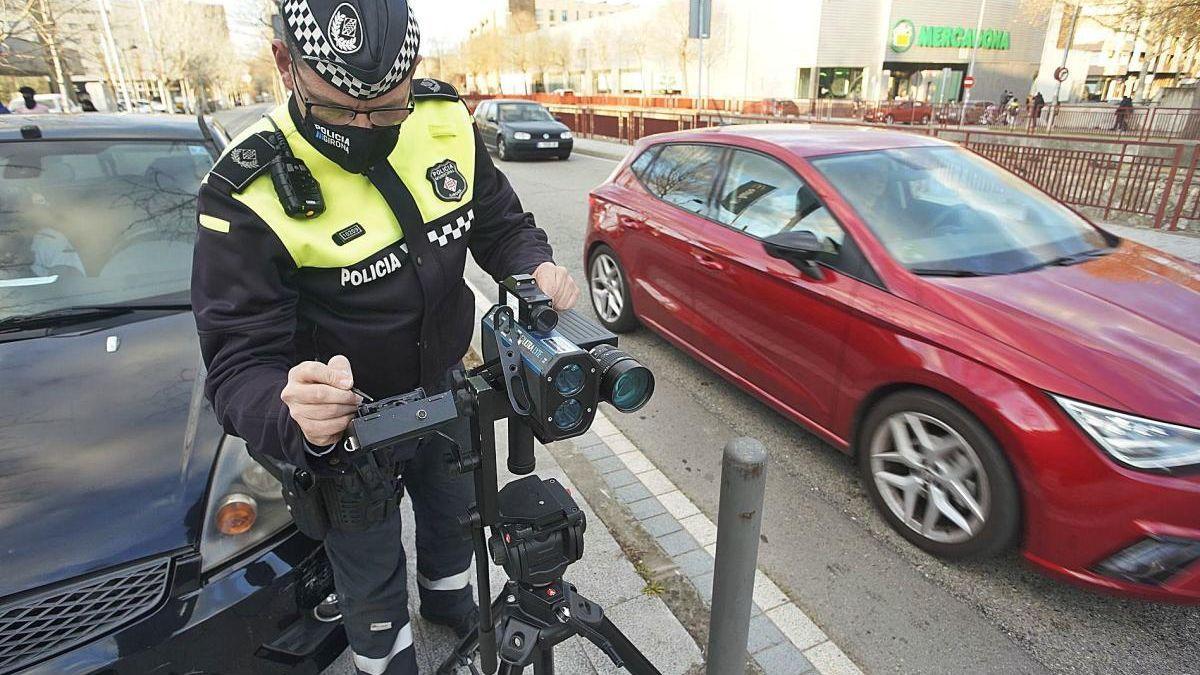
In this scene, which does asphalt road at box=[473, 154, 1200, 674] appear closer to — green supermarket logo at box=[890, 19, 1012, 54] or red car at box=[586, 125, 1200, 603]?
red car at box=[586, 125, 1200, 603]

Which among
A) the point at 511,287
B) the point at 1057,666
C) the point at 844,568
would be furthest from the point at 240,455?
the point at 1057,666

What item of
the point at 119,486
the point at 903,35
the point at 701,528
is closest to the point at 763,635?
the point at 701,528

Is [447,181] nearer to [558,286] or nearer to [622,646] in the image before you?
[558,286]

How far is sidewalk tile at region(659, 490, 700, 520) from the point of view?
2.93 m

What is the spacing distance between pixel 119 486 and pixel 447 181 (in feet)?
3.85

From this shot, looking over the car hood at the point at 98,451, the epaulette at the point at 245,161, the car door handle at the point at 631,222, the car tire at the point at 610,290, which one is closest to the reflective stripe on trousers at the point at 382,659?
the car hood at the point at 98,451

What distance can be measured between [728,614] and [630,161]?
378 centimetres

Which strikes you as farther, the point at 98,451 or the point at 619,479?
the point at 619,479

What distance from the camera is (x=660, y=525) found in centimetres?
283

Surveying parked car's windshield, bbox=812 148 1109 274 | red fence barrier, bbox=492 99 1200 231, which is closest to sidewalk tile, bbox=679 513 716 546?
parked car's windshield, bbox=812 148 1109 274

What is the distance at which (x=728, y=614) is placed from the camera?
5.70ft

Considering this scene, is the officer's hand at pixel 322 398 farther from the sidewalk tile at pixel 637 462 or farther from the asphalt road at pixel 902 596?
the sidewalk tile at pixel 637 462

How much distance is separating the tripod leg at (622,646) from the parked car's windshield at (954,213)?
2075 mm

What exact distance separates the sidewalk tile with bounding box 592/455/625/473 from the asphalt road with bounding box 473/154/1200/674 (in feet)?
0.69
